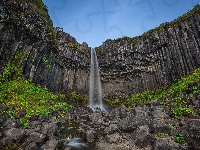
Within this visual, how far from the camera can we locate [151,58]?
2731 centimetres

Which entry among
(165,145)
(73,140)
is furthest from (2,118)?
(165,145)

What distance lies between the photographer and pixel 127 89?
29.7 meters

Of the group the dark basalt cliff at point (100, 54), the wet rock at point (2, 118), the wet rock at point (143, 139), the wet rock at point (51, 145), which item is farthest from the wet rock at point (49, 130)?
the dark basalt cliff at point (100, 54)

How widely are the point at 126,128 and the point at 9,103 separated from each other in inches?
388

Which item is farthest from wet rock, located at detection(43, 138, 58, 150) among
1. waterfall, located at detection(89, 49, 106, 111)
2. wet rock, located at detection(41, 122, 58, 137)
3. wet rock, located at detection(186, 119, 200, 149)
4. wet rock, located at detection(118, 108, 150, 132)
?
waterfall, located at detection(89, 49, 106, 111)

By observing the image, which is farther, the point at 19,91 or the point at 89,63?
the point at 89,63

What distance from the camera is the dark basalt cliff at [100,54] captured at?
19.0 metres

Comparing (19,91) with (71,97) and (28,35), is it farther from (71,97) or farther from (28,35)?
(71,97)

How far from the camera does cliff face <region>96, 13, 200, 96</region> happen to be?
71.3ft

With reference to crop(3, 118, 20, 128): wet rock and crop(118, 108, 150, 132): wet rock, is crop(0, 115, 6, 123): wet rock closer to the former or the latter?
crop(3, 118, 20, 128): wet rock

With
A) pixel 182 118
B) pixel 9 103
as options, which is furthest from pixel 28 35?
pixel 182 118

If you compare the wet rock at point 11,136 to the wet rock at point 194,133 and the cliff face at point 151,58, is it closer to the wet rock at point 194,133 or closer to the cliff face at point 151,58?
the wet rock at point 194,133

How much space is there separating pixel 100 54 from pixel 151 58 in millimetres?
10029

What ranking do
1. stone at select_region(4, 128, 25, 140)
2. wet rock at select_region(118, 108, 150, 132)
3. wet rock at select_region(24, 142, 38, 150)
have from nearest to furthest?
wet rock at select_region(24, 142, 38, 150) → stone at select_region(4, 128, 25, 140) → wet rock at select_region(118, 108, 150, 132)
